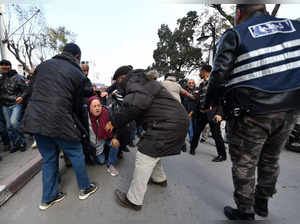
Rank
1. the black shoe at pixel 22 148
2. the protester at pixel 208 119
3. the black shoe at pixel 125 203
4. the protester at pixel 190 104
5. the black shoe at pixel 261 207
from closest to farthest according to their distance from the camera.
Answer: the black shoe at pixel 261 207, the black shoe at pixel 125 203, the protester at pixel 208 119, the black shoe at pixel 22 148, the protester at pixel 190 104

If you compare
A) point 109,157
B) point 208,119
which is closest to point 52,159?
point 109,157

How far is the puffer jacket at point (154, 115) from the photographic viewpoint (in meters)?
1.47

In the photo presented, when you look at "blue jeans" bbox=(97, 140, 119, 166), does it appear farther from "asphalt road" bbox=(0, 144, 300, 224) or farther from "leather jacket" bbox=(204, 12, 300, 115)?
"leather jacket" bbox=(204, 12, 300, 115)

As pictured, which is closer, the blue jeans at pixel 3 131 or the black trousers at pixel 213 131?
the black trousers at pixel 213 131

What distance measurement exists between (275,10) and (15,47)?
830 inches

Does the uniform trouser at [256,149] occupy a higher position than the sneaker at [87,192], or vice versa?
the uniform trouser at [256,149]

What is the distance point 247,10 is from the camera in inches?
51.5

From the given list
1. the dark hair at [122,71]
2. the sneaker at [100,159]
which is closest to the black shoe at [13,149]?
the sneaker at [100,159]

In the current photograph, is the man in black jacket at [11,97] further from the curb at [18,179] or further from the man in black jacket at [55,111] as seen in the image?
the man in black jacket at [55,111]

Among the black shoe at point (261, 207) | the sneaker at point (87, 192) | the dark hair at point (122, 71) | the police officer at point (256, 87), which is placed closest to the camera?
the police officer at point (256, 87)

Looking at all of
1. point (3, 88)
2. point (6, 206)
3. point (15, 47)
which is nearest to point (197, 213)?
point (6, 206)

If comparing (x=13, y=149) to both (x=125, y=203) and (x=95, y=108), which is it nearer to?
(x=95, y=108)

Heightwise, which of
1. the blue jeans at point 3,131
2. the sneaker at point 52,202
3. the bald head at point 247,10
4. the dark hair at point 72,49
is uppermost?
the bald head at point 247,10

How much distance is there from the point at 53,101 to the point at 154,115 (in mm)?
1018
